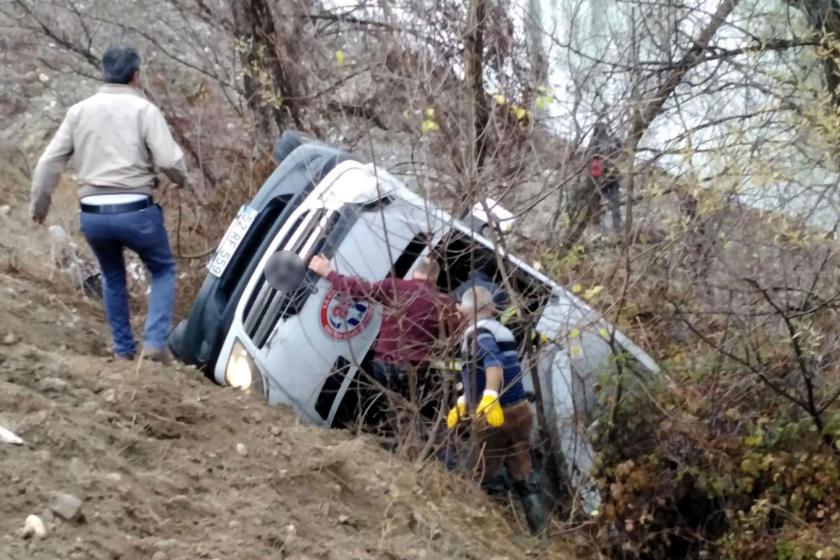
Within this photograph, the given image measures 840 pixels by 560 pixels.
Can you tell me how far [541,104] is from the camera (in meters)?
6.56

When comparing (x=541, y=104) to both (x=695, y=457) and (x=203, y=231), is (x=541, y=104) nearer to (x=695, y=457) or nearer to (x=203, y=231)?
(x=695, y=457)

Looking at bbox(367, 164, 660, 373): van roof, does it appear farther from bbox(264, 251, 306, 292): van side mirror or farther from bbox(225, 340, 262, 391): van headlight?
bbox(225, 340, 262, 391): van headlight

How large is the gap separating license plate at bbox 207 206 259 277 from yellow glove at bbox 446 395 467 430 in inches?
72.7

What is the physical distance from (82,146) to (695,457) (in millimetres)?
4041

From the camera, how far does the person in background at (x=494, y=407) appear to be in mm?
5828

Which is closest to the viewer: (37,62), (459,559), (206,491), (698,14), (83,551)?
(83,551)

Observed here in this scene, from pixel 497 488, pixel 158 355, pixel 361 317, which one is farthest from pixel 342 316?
pixel 497 488

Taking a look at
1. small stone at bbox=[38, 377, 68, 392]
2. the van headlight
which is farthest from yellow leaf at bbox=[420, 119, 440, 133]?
small stone at bbox=[38, 377, 68, 392]

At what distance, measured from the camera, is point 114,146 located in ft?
18.7

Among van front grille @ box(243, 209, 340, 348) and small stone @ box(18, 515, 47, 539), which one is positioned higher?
van front grille @ box(243, 209, 340, 348)

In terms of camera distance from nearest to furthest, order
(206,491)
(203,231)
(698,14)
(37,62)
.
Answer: (206,491), (698,14), (203,231), (37,62)

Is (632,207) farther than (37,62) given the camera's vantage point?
No

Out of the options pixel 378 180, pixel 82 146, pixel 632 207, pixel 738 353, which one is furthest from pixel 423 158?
pixel 738 353

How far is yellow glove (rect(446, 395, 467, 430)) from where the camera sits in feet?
19.4
